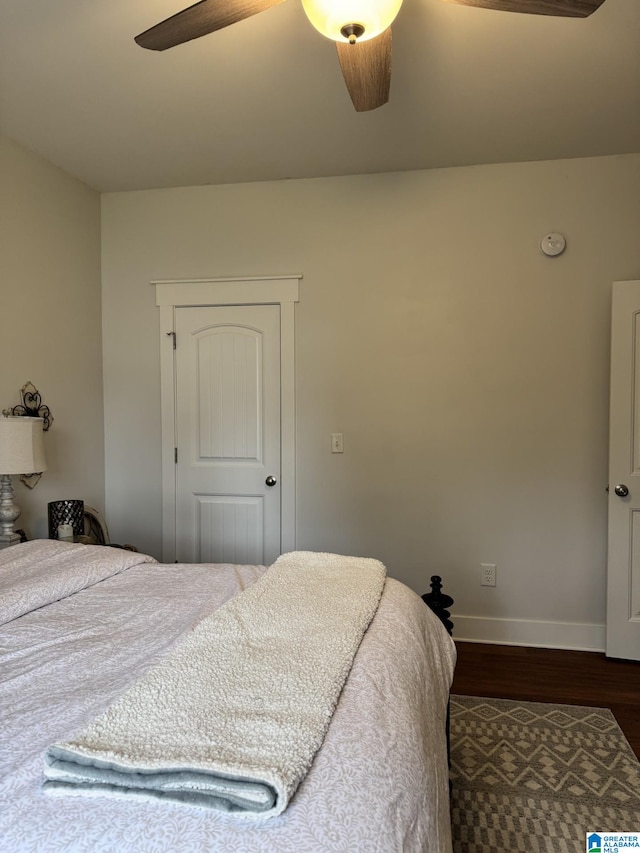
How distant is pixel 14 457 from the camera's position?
7.71 feet

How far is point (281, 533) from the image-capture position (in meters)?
3.26

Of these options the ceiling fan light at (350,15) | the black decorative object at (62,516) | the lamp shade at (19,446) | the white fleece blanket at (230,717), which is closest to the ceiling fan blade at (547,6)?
the ceiling fan light at (350,15)

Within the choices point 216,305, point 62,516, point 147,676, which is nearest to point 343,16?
point 147,676

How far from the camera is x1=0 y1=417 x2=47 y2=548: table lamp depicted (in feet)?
7.64

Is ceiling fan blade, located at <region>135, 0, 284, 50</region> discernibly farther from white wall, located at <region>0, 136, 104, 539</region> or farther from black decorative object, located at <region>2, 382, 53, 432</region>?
black decorative object, located at <region>2, 382, 53, 432</region>

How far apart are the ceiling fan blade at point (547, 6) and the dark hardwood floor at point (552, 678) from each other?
8.17 ft

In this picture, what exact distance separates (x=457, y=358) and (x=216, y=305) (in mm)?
1465

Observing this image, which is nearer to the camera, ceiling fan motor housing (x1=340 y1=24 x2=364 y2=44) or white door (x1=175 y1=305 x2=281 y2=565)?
ceiling fan motor housing (x1=340 y1=24 x2=364 y2=44)

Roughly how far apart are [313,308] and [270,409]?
2.13 feet

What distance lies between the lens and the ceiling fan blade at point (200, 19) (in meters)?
1.40

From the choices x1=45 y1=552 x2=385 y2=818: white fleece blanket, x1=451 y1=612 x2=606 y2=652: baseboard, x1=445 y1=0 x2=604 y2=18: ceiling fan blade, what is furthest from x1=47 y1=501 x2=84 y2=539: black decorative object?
x1=445 y1=0 x2=604 y2=18: ceiling fan blade

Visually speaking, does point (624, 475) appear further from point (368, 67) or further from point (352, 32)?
point (352, 32)

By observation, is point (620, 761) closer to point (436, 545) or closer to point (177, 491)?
point (436, 545)

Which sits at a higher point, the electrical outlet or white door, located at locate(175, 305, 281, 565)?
white door, located at locate(175, 305, 281, 565)
